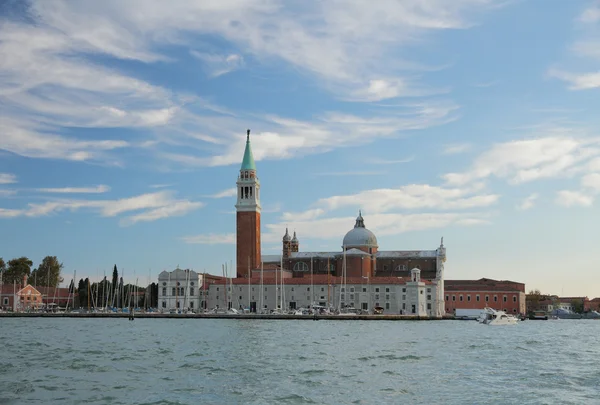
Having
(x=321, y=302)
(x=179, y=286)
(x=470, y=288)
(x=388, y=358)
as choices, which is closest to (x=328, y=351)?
(x=388, y=358)

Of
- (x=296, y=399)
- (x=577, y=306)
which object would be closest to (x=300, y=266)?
(x=577, y=306)

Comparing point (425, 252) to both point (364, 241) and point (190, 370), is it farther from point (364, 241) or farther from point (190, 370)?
point (190, 370)

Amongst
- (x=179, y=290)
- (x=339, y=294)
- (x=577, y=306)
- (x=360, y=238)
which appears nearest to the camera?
(x=339, y=294)

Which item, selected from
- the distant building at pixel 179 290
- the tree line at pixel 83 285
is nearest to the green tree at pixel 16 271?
the tree line at pixel 83 285

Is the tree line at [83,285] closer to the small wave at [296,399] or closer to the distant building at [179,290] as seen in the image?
the distant building at [179,290]

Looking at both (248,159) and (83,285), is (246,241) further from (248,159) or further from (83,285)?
(83,285)

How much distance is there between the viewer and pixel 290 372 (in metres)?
23.7

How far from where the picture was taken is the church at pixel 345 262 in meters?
82.8

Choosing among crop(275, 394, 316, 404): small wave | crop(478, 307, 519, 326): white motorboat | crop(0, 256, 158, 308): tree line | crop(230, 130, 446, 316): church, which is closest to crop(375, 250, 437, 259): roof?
crop(230, 130, 446, 316): church

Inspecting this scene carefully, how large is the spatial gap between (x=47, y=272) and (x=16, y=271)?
599cm

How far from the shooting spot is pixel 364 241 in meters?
89.9

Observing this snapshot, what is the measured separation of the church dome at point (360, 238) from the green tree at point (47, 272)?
1623 inches

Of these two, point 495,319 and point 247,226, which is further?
point 247,226

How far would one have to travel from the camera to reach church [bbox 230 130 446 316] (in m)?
82.8
